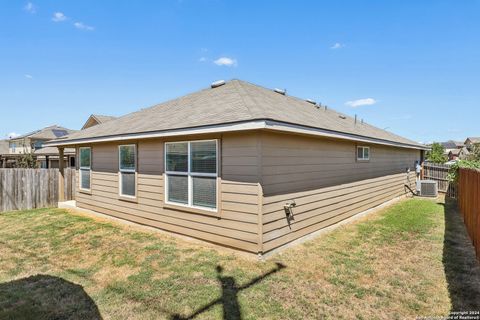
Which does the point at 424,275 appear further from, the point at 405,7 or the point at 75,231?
the point at 405,7

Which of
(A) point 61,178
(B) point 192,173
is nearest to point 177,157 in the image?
(B) point 192,173

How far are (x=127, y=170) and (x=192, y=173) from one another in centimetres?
300

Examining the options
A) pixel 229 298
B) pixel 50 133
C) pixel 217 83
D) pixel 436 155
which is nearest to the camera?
pixel 229 298

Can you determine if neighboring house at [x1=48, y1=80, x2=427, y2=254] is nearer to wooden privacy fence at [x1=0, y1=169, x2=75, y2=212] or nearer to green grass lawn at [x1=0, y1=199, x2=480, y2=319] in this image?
green grass lawn at [x1=0, y1=199, x2=480, y2=319]

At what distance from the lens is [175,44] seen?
13578 mm

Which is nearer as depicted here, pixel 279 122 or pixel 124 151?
pixel 279 122

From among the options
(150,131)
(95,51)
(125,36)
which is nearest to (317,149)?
(150,131)

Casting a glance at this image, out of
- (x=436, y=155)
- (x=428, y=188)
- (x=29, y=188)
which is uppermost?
(x=436, y=155)

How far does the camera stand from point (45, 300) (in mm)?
3625

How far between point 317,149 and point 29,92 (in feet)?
66.5

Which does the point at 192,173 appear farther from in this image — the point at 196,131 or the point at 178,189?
the point at 196,131

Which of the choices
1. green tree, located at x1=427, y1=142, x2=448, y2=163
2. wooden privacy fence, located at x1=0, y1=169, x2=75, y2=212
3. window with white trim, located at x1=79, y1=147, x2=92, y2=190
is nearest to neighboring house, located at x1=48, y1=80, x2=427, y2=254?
window with white trim, located at x1=79, y1=147, x2=92, y2=190

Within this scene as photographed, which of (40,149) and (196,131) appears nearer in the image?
(196,131)

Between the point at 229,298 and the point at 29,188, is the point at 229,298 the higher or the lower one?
the lower one
